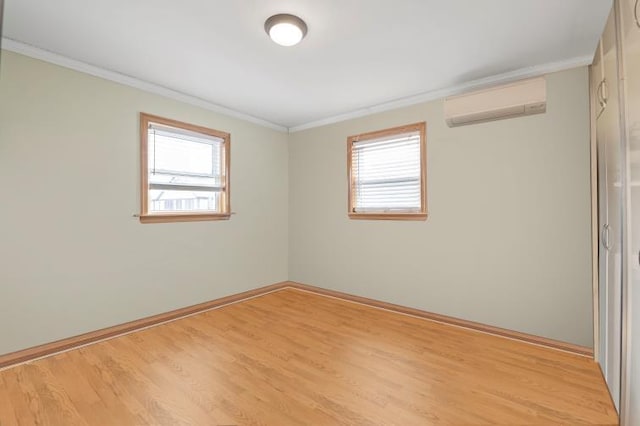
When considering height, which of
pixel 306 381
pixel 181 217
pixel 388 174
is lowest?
pixel 306 381

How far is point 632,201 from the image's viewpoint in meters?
1.53

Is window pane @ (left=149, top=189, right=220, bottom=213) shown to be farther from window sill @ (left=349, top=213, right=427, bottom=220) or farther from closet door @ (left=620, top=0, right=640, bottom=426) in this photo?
closet door @ (left=620, top=0, right=640, bottom=426)

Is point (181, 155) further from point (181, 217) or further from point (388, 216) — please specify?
point (388, 216)

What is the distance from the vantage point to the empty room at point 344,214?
1922mm

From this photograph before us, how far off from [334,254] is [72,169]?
3.03 meters

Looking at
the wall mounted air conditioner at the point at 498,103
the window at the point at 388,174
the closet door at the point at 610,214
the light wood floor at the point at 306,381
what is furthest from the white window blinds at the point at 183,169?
the closet door at the point at 610,214

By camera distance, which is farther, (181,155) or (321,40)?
(181,155)

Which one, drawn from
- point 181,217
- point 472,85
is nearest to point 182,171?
point 181,217

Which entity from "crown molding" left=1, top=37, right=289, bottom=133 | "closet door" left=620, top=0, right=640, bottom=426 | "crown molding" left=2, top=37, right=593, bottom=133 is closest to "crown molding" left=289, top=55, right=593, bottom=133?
"crown molding" left=2, top=37, right=593, bottom=133

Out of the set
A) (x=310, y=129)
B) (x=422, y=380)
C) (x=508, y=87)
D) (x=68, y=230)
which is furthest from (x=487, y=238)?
(x=68, y=230)

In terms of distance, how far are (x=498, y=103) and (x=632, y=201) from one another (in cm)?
158

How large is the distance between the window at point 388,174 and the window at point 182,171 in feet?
5.58

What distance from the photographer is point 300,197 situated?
15.5 feet

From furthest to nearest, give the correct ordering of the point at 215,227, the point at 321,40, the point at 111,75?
the point at 215,227 < the point at 111,75 < the point at 321,40
